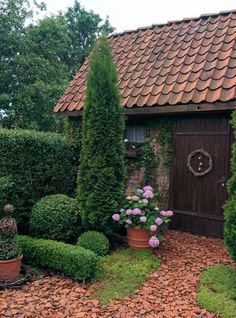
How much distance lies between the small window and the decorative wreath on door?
1146 millimetres

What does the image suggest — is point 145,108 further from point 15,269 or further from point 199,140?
point 15,269

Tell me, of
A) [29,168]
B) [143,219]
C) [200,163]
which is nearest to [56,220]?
[29,168]

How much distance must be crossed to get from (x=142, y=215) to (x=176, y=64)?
3.34 meters

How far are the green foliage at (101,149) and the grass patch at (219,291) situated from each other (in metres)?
1.75

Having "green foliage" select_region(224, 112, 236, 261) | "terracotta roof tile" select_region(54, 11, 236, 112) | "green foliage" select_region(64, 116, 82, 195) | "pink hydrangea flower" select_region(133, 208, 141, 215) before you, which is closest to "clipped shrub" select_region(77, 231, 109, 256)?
"pink hydrangea flower" select_region(133, 208, 141, 215)

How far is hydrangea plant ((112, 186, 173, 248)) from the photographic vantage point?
15.6ft

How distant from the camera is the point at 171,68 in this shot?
21.4 ft

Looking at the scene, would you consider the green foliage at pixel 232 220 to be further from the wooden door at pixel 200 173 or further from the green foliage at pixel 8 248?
the green foliage at pixel 8 248

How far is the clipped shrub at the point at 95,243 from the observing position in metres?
4.69

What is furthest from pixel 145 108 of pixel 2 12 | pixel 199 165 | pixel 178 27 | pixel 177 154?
pixel 2 12

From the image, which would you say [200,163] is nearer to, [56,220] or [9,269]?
[56,220]

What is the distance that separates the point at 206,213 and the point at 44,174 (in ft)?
10.2

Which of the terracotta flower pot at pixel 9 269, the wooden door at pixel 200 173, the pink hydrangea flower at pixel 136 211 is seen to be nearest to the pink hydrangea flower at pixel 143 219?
the pink hydrangea flower at pixel 136 211

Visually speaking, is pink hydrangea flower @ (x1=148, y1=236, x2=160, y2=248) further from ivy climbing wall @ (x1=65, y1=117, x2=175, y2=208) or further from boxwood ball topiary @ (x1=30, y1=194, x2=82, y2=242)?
ivy climbing wall @ (x1=65, y1=117, x2=175, y2=208)
